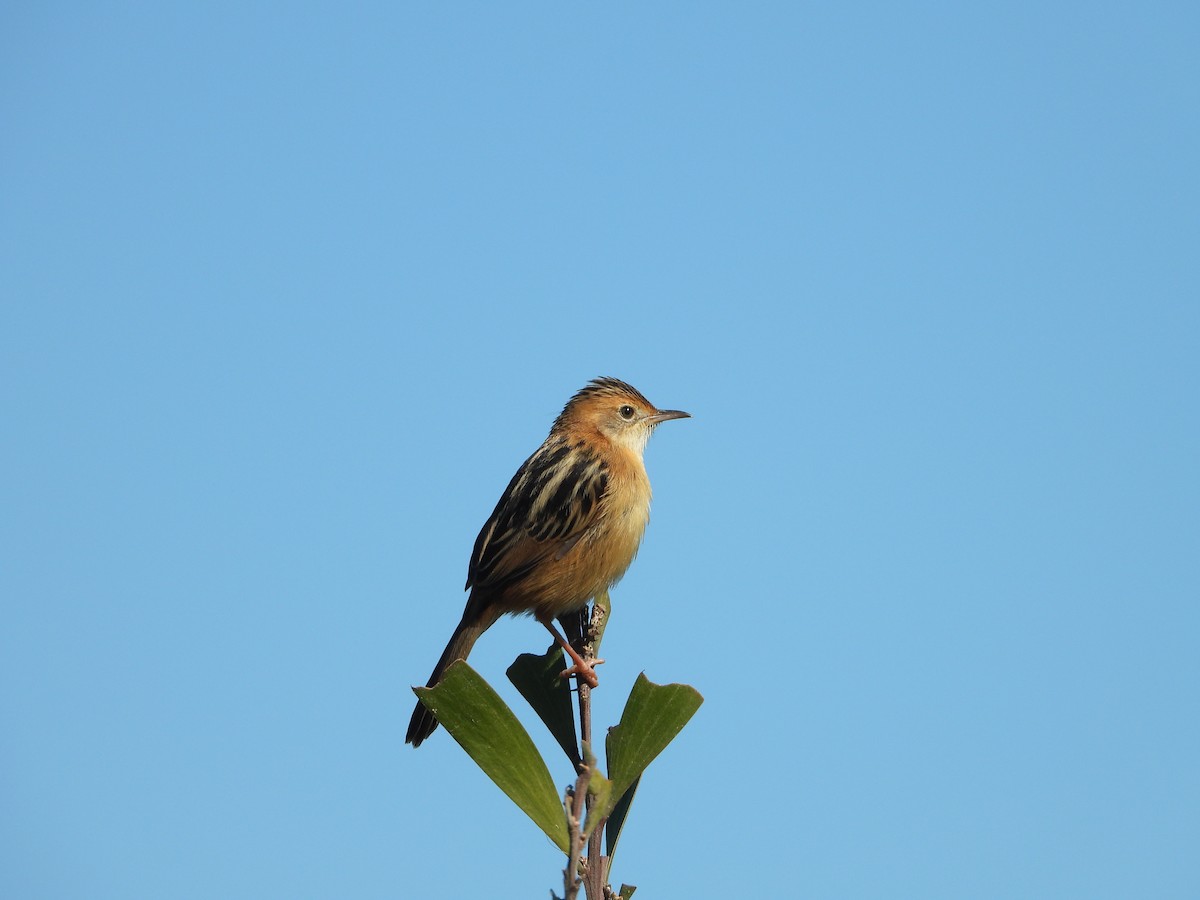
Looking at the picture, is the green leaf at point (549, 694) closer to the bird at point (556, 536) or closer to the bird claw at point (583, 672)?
the bird claw at point (583, 672)

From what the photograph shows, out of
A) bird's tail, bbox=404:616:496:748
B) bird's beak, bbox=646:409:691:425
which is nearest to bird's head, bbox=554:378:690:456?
bird's beak, bbox=646:409:691:425

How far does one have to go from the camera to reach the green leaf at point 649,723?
2.88m

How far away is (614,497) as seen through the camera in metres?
6.56

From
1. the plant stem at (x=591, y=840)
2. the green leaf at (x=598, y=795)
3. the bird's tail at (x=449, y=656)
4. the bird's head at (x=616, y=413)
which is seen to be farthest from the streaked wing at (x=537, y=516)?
the green leaf at (x=598, y=795)

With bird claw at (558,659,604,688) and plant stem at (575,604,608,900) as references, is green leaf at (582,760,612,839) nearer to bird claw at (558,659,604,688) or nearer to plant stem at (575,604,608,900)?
plant stem at (575,604,608,900)

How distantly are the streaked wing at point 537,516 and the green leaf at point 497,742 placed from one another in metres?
2.99

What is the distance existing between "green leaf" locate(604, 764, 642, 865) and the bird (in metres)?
2.75

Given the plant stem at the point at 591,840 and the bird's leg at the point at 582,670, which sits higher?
the bird's leg at the point at 582,670

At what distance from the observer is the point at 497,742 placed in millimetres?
2883

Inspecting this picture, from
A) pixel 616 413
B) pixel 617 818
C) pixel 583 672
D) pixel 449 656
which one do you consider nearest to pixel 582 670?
pixel 583 672

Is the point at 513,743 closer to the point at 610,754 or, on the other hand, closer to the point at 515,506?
the point at 610,754

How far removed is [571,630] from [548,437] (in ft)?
6.69

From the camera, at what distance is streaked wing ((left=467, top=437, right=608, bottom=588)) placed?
6090mm

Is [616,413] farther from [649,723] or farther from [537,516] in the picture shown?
[649,723]
